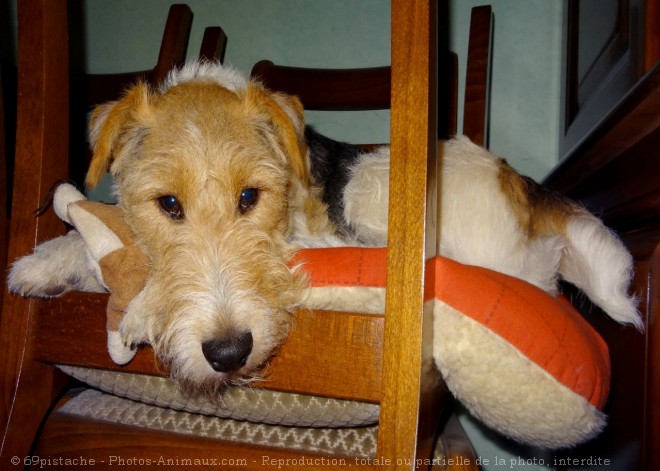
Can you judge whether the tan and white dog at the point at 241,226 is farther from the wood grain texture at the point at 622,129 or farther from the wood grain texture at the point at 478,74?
the wood grain texture at the point at 478,74


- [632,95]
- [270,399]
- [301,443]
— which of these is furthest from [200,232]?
[632,95]

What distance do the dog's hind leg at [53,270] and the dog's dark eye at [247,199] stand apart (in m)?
0.40

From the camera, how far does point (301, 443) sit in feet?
3.48

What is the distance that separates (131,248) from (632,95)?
49.9 inches

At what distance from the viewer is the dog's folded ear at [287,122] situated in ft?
4.34

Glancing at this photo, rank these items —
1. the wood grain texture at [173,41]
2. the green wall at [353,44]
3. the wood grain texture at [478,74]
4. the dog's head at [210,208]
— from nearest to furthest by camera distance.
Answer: the dog's head at [210,208]
the wood grain texture at [478,74]
the wood grain texture at [173,41]
the green wall at [353,44]

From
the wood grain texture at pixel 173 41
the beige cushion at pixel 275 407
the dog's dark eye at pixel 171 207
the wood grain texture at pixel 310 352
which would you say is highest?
the wood grain texture at pixel 173 41

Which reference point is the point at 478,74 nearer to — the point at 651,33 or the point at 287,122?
the point at 651,33

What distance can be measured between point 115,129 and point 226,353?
0.78m

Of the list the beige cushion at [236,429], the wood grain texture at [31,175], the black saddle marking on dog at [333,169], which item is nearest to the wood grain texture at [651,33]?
the black saddle marking on dog at [333,169]

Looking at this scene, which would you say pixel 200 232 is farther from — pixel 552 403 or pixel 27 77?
pixel 552 403

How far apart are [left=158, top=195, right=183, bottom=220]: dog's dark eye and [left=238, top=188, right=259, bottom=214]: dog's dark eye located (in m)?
0.16

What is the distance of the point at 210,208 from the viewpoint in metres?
1.15

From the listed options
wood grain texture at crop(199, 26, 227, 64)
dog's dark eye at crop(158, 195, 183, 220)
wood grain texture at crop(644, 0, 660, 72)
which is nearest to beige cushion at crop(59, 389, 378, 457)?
dog's dark eye at crop(158, 195, 183, 220)
